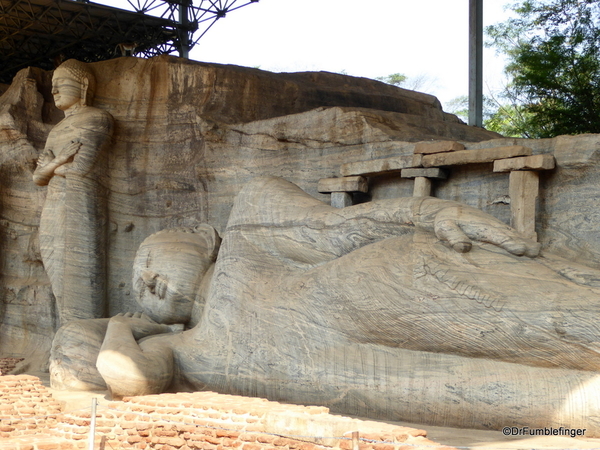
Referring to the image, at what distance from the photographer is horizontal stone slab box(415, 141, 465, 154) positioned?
5.36 meters

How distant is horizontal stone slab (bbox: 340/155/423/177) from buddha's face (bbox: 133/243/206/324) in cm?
143

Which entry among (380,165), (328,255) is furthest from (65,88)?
(328,255)

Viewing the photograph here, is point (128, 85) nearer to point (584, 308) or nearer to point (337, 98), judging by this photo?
point (337, 98)

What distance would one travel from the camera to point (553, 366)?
13.2 ft

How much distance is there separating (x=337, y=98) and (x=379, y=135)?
2111mm

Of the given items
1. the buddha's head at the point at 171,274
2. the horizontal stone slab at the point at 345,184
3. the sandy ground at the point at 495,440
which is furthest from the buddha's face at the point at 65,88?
the sandy ground at the point at 495,440

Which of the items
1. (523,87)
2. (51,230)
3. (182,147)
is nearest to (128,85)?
(182,147)

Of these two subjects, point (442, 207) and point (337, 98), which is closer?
point (442, 207)

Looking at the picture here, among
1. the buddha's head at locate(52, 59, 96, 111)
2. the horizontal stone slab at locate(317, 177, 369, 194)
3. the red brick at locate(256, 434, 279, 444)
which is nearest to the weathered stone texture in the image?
the horizontal stone slab at locate(317, 177, 369, 194)

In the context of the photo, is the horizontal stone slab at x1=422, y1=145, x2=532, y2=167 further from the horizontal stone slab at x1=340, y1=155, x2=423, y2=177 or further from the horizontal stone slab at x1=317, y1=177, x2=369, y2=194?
the horizontal stone slab at x1=317, y1=177, x2=369, y2=194

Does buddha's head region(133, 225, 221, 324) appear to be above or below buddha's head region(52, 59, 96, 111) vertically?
below

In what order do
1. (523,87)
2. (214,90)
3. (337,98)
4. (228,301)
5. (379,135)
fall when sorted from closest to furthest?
1. (228,301)
2. (379,135)
3. (214,90)
4. (337,98)
5. (523,87)

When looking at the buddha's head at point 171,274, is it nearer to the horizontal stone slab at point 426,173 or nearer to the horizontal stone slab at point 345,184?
the horizontal stone slab at point 345,184

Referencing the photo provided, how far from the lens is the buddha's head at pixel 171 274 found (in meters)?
→ 6.00
